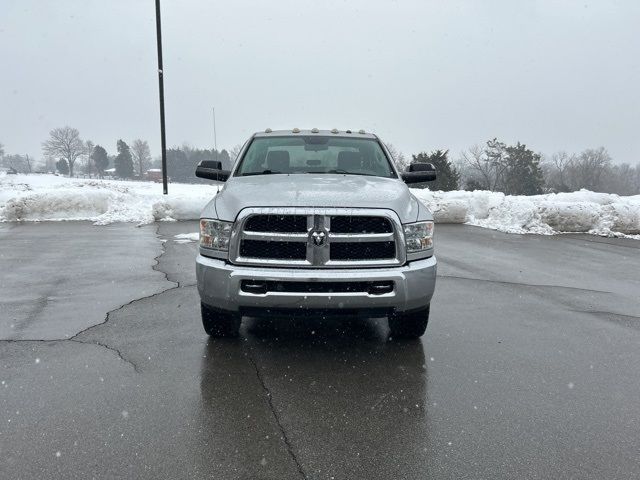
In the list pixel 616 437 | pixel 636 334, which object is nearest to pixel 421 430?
pixel 616 437

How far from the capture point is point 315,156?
537 cm

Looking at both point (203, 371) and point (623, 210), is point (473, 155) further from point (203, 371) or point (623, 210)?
point (203, 371)

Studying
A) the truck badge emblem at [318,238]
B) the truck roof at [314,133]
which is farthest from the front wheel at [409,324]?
the truck roof at [314,133]

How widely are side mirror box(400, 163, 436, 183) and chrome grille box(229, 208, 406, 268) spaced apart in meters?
Result: 1.86

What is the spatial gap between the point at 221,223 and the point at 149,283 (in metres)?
3.34

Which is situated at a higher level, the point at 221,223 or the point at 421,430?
the point at 221,223

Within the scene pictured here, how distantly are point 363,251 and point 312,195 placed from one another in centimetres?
62

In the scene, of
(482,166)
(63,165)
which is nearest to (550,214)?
(482,166)

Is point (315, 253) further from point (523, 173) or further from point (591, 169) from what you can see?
point (591, 169)

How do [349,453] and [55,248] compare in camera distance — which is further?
[55,248]

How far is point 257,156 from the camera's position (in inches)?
213

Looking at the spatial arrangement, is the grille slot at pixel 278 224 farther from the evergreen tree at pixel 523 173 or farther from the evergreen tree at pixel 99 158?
the evergreen tree at pixel 99 158

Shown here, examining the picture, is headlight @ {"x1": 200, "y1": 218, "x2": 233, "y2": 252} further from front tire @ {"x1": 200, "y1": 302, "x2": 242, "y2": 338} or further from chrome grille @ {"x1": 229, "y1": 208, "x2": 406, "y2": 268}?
front tire @ {"x1": 200, "y1": 302, "x2": 242, "y2": 338}

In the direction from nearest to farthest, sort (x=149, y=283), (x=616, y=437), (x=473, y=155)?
(x=616, y=437) → (x=149, y=283) → (x=473, y=155)
